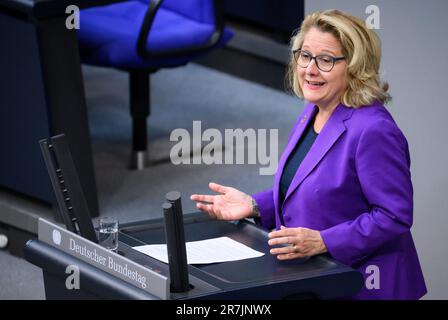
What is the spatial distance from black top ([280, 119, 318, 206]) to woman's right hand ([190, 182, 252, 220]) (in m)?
0.09

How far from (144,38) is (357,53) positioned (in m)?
2.19

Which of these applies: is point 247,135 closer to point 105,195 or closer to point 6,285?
point 105,195

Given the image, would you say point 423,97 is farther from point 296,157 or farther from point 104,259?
point 104,259

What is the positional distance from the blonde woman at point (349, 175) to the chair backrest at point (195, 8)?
220cm

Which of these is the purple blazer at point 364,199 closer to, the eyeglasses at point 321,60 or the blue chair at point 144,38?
the eyeglasses at point 321,60

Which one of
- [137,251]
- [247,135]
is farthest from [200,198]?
[247,135]

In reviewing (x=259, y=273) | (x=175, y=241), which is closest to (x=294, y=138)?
(x=259, y=273)

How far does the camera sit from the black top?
101 inches

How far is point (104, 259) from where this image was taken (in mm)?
2102
